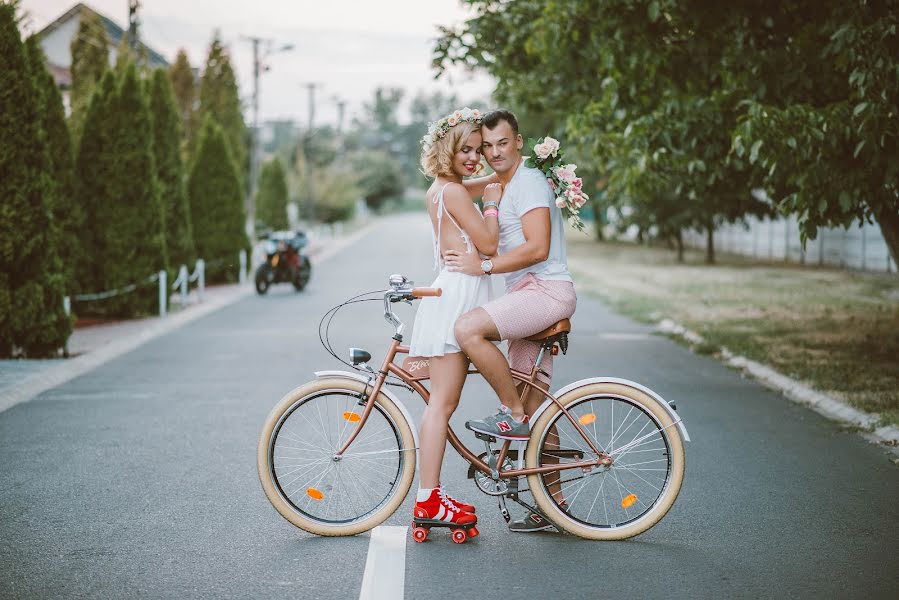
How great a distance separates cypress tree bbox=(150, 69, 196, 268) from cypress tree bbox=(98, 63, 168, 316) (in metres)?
2.75

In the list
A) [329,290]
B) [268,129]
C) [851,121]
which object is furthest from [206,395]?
[268,129]

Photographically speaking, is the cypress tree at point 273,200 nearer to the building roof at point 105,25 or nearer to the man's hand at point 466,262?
the building roof at point 105,25

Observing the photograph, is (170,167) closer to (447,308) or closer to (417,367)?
(417,367)

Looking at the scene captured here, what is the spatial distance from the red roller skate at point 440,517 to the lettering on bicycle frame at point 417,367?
57cm

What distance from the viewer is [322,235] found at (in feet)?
210

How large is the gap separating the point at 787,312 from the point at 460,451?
45.6ft

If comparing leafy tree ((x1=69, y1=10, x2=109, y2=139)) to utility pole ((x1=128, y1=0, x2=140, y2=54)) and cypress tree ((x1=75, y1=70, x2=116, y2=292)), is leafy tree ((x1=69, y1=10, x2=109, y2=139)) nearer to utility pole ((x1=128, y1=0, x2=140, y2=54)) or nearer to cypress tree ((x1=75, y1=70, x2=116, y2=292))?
utility pole ((x1=128, y1=0, x2=140, y2=54))

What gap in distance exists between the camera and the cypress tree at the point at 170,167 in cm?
2128

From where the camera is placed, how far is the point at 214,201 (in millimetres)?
26719

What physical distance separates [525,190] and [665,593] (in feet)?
6.50

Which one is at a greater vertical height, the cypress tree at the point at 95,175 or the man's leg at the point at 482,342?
the cypress tree at the point at 95,175

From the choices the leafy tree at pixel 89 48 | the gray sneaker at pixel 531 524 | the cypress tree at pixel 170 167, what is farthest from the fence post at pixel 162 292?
the leafy tree at pixel 89 48

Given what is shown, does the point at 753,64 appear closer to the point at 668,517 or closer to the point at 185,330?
the point at 668,517

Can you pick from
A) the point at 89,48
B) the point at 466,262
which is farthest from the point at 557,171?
the point at 89,48
